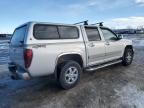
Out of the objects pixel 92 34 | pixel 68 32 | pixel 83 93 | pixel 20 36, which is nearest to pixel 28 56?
pixel 20 36

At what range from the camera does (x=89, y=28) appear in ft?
17.7

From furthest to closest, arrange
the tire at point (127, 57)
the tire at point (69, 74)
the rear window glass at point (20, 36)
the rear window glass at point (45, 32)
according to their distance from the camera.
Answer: the tire at point (127, 57)
the tire at point (69, 74)
the rear window glass at point (20, 36)
the rear window glass at point (45, 32)

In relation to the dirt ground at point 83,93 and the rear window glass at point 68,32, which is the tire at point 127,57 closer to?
the dirt ground at point 83,93

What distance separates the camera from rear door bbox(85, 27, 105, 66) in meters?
5.12

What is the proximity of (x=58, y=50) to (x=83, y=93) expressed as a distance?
4.53 feet

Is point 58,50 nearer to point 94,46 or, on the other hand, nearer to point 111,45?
point 94,46

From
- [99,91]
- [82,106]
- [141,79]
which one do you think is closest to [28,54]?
[82,106]

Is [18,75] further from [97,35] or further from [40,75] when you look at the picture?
[97,35]

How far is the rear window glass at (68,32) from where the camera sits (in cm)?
457

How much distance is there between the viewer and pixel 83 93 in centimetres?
427

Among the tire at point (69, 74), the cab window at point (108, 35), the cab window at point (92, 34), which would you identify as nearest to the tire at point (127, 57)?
the cab window at point (108, 35)

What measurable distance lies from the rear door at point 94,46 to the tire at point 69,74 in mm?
673

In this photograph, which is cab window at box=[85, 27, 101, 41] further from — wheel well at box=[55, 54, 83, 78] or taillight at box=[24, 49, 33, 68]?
taillight at box=[24, 49, 33, 68]

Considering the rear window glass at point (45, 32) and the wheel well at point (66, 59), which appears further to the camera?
the wheel well at point (66, 59)
